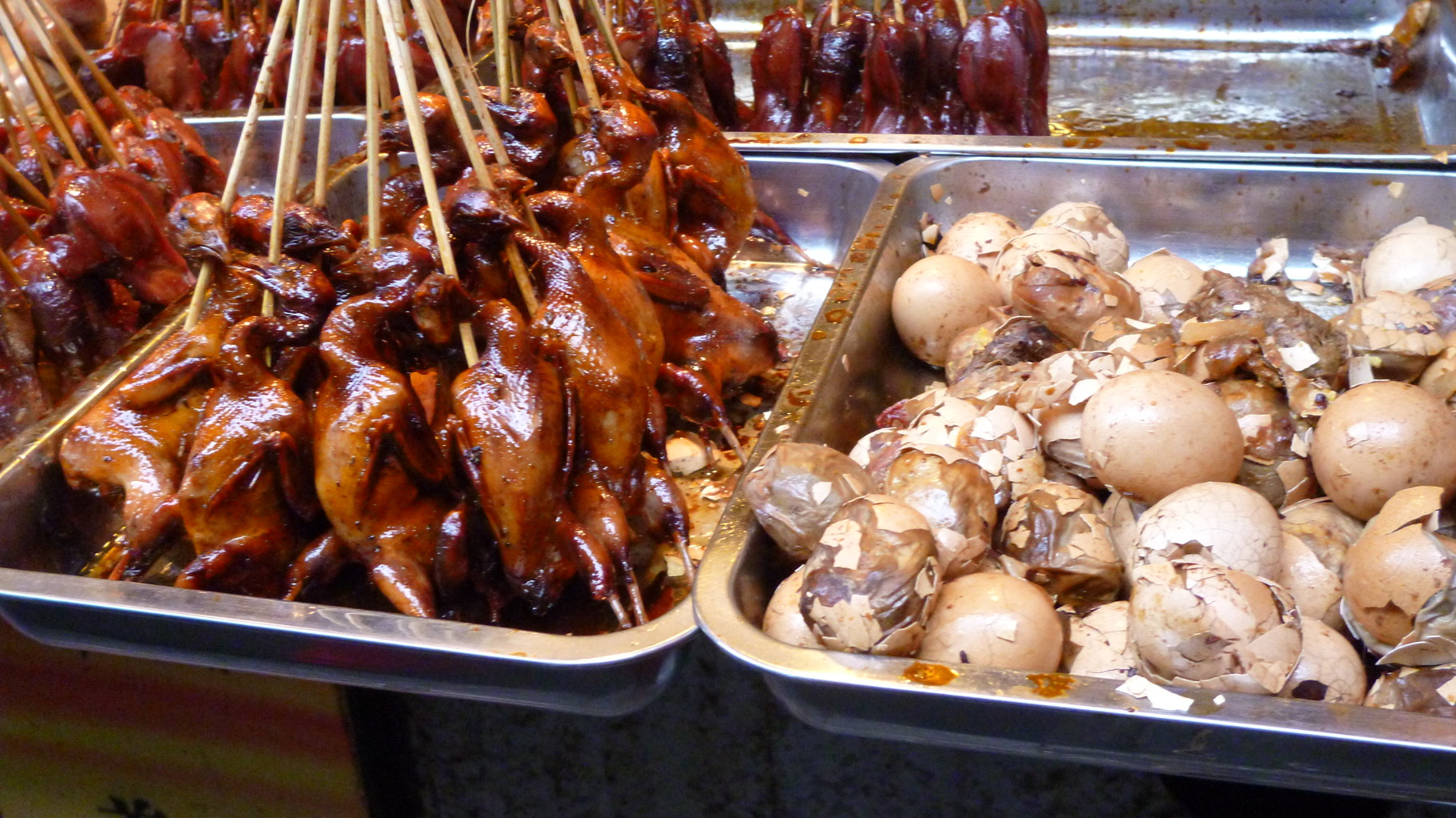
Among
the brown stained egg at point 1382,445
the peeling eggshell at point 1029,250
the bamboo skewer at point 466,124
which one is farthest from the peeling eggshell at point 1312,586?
the bamboo skewer at point 466,124

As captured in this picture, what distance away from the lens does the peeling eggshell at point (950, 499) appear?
5.23 feet

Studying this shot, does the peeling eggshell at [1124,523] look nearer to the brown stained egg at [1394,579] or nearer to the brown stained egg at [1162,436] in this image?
the brown stained egg at [1162,436]

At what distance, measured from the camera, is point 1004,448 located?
179 cm

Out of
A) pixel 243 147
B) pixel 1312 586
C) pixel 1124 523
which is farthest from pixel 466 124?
pixel 1312 586

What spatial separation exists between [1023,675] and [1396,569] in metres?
0.52

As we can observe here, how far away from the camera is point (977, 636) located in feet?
4.80

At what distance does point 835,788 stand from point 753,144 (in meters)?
1.74

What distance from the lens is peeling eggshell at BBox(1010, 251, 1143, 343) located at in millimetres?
2121

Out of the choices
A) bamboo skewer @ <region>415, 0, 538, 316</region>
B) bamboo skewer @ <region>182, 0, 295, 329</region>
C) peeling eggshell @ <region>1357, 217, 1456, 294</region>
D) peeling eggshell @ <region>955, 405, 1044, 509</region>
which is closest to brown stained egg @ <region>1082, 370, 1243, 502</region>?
peeling eggshell @ <region>955, 405, 1044, 509</region>

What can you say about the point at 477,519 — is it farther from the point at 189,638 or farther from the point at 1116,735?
the point at 1116,735

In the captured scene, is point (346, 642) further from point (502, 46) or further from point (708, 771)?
point (502, 46)

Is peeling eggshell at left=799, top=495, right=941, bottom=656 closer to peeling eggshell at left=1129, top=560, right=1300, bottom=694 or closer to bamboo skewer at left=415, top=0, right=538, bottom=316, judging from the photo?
peeling eggshell at left=1129, top=560, right=1300, bottom=694

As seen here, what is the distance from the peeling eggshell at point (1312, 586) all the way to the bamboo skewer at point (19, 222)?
8.26 feet

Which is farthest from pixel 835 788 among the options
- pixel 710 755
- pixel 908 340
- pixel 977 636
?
pixel 908 340
